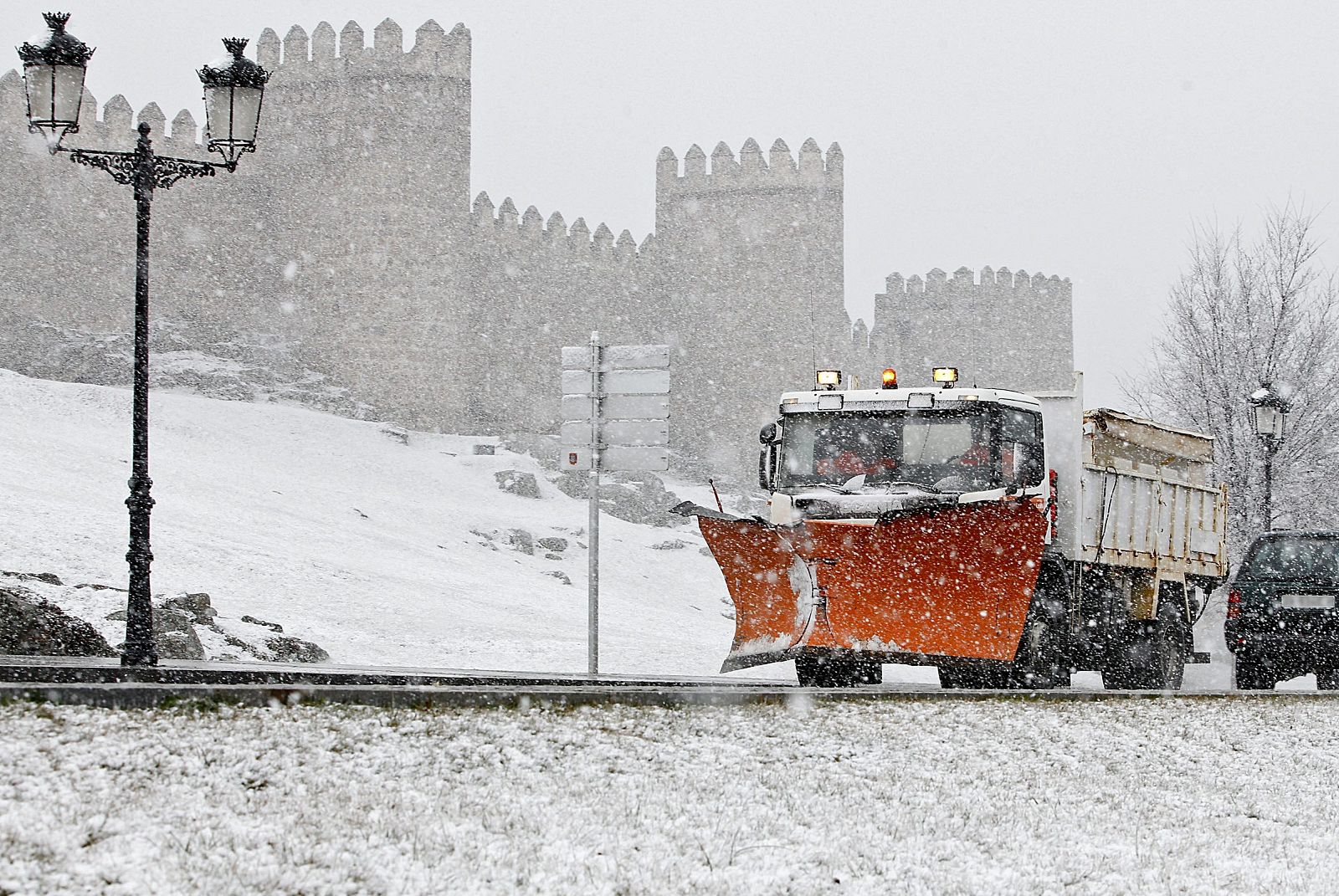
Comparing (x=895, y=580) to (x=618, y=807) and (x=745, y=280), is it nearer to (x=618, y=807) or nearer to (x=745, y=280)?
(x=618, y=807)

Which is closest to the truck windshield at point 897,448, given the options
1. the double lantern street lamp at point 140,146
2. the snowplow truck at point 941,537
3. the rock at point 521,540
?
the snowplow truck at point 941,537

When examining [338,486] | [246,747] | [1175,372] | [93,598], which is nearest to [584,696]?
[246,747]

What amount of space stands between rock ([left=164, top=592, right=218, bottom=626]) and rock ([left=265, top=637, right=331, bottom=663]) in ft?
2.17

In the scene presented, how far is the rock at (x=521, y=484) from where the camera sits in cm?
3759

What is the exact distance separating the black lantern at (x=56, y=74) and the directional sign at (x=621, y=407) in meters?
4.97

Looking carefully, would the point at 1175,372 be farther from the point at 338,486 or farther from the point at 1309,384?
the point at 338,486

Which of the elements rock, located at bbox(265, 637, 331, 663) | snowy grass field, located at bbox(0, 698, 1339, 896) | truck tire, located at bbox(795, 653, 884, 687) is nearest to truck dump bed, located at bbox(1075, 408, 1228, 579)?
truck tire, located at bbox(795, 653, 884, 687)

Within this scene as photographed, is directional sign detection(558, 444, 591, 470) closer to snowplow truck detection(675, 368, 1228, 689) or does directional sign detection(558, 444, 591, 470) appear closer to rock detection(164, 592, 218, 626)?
snowplow truck detection(675, 368, 1228, 689)

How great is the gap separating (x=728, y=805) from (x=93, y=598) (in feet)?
34.9

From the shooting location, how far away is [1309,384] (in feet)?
80.3

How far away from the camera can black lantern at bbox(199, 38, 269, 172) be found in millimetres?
11039

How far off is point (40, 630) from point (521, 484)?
2664 cm

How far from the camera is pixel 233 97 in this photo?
36.2ft

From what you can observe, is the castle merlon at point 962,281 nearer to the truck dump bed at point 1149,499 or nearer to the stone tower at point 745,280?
the stone tower at point 745,280
